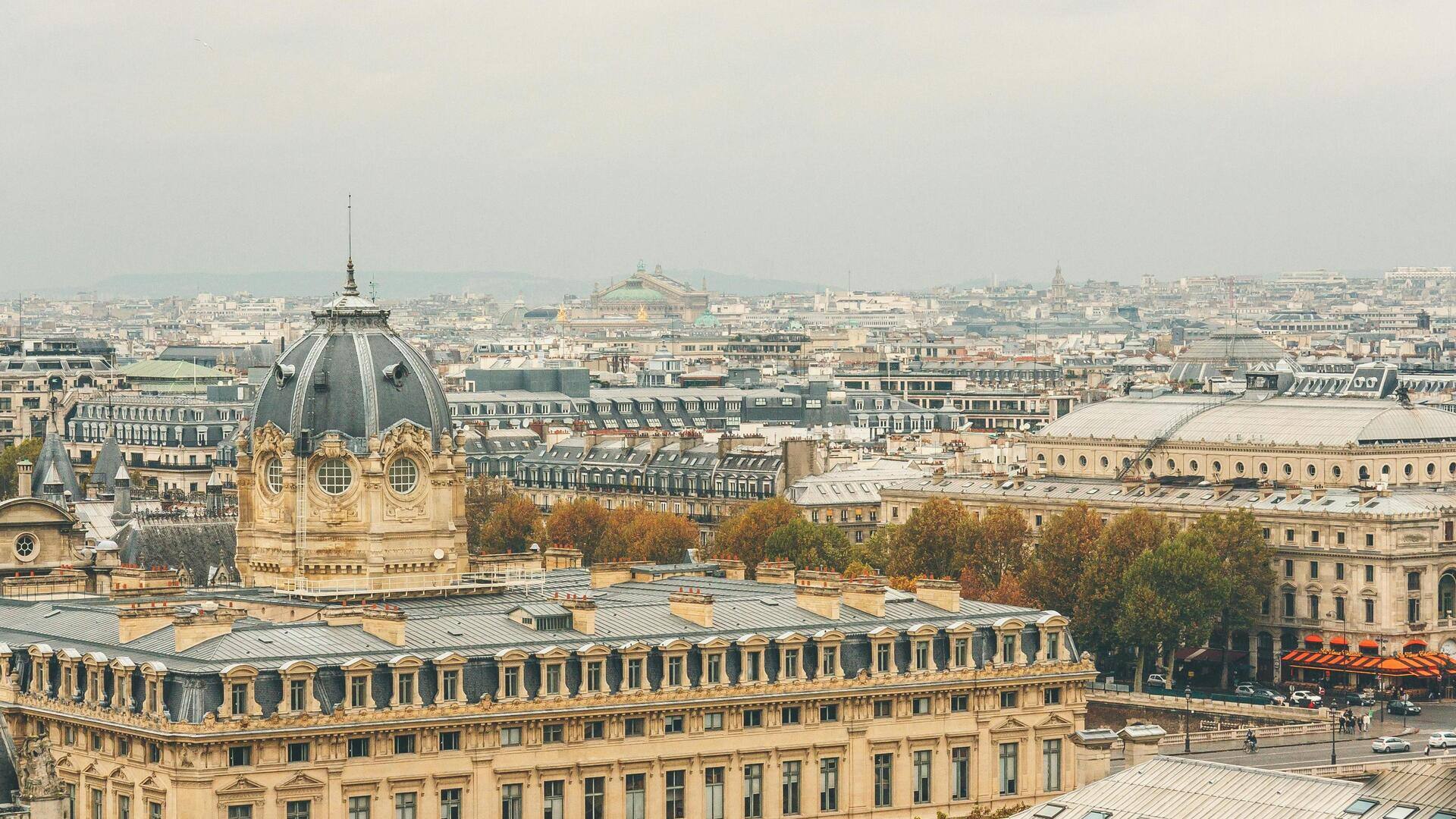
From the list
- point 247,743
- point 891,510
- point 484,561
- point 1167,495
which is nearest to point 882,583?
point 484,561

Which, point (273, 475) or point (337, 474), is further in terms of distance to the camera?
point (273, 475)

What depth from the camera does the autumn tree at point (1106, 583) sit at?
6176 inches

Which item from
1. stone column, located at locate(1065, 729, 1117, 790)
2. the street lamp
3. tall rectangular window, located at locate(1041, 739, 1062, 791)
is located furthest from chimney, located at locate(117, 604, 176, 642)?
the street lamp

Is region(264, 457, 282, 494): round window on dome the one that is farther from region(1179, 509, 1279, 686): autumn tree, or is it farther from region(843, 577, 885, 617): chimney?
region(1179, 509, 1279, 686): autumn tree

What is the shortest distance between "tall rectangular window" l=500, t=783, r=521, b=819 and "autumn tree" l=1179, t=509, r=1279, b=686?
6660 centimetres

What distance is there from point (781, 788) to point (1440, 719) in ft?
158

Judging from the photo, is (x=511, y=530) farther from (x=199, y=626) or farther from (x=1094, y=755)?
(x=1094, y=755)

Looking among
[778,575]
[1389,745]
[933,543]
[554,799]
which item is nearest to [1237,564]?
[933,543]

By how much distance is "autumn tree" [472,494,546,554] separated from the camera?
192750mm

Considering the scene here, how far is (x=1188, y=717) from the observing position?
438 ft

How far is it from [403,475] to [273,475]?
3.80 meters

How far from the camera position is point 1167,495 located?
17788cm

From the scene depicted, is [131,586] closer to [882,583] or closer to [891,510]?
[882,583]

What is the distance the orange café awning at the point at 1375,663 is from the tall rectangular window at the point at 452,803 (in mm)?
66045
